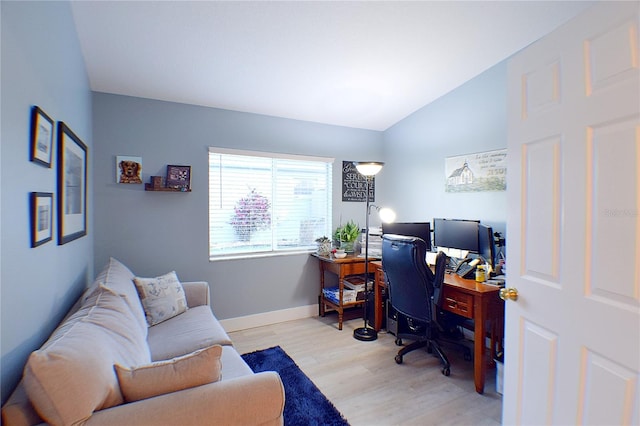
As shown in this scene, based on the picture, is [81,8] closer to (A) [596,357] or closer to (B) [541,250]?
(B) [541,250]

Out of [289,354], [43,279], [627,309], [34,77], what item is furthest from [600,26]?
[289,354]

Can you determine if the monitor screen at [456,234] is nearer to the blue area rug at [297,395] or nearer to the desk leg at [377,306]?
the desk leg at [377,306]

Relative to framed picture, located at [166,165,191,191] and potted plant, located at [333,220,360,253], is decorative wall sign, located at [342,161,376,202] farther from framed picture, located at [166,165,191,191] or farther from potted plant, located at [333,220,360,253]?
framed picture, located at [166,165,191,191]

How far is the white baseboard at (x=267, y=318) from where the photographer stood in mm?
3293

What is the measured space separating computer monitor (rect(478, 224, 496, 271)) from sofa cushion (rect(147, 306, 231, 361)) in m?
2.10

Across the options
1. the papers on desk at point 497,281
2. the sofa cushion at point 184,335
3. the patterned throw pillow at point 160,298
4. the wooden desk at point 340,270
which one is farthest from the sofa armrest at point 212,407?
the wooden desk at point 340,270

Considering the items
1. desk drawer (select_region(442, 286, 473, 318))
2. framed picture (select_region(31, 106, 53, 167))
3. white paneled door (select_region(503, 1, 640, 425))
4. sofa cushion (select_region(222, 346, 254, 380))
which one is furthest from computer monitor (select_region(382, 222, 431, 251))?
framed picture (select_region(31, 106, 53, 167))

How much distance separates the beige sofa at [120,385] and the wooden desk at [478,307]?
1.63m

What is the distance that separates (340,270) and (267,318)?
99 cm

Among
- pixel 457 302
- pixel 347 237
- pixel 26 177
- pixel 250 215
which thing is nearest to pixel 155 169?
pixel 250 215

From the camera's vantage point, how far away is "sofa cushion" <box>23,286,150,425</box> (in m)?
0.91

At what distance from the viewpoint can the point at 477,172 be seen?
2979 mm

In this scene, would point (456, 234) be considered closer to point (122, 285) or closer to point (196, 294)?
point (196, 294)

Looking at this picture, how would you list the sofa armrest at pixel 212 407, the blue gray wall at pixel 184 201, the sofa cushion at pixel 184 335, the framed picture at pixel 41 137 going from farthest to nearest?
the blue gray wall at pixel 184 201
the sofa cushion at pixel 184 335
the framed picture at pixel 41 137
the sofa armrest at pixel 212 407
